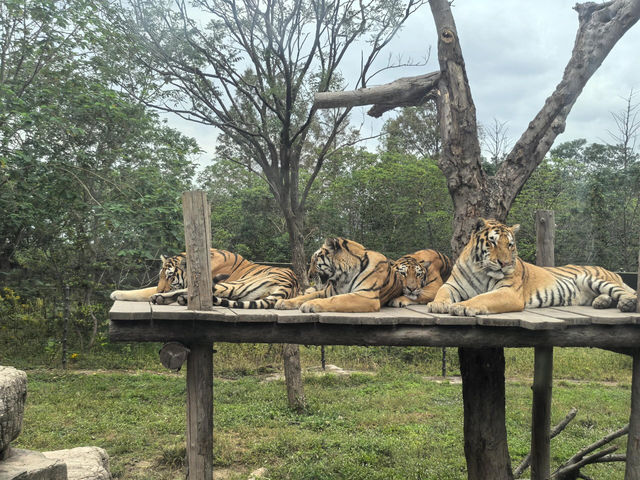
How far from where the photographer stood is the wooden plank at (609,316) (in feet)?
11.8

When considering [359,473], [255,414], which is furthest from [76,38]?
[359,473]

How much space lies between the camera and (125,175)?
9.71m

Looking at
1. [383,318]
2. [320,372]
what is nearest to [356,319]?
[383,318]

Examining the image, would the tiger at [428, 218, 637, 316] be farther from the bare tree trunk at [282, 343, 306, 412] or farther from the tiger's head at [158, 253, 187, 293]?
the bare tree trunk at [282, 343, 306, 412]

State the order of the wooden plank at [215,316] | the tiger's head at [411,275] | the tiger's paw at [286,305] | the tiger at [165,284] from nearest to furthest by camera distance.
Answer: the wooden plank at [215,316], the tiger's paw at [286,305], the tiger at [165,284], the tiger's head at [411,275]

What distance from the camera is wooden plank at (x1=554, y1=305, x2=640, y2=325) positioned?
360 cm

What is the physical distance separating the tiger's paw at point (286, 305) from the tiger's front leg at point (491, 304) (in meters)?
1.22

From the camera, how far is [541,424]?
526 centimetres

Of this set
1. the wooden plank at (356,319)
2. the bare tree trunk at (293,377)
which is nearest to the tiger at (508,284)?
the wooden plank at (356,319)

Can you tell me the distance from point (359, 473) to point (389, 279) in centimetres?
265

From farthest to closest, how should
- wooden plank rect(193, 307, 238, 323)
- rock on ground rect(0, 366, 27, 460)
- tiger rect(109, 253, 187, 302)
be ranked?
tiger rect(109, 253, 187, 302), wooden plank rect(193, 307, 238, 323), rock on ground rect(0, 366, 27, 460)

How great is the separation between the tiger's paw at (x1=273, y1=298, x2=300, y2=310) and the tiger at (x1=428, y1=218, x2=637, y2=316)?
1060 mm

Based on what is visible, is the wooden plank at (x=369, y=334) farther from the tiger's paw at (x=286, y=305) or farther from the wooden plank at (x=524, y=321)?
the tiger's paw at (x=286, y=305)

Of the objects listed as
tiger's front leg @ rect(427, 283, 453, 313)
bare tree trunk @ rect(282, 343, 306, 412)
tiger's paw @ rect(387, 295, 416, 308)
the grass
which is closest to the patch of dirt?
the grass
